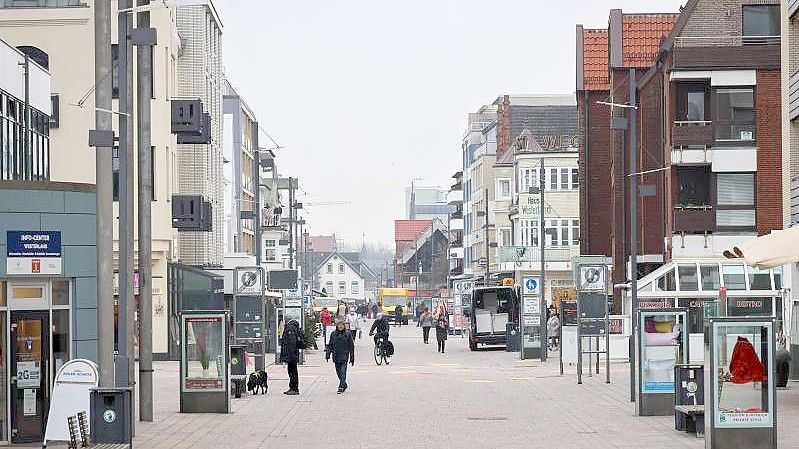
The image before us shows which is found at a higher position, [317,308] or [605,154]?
[605,154]

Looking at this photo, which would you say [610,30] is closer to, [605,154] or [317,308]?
[605,154]

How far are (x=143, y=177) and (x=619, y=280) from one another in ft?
155

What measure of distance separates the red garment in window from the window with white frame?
99.7 metres

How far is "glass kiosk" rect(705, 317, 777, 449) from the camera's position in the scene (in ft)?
64.6

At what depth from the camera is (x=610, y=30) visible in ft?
229

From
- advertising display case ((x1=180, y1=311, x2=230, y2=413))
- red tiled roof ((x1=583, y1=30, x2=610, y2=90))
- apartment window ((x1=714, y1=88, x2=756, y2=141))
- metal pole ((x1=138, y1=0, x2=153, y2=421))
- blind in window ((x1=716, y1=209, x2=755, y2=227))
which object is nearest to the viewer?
metal pole ((x1=138, y1=0, x2=153, y2=421))

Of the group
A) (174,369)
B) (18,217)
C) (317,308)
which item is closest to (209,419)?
(18,217)

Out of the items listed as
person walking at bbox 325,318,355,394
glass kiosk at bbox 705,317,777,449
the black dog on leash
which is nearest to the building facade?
the black dog on leash

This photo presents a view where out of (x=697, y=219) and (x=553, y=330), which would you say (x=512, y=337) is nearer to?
(x=553, y=330)

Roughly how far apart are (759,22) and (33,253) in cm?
4175

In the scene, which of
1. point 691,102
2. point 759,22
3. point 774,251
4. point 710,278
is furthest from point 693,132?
point 774,251

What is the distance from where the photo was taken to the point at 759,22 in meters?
58.5

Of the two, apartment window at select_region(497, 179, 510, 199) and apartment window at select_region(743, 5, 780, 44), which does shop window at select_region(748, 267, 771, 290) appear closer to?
apartment window at select_region(743, 5, 780, 44)

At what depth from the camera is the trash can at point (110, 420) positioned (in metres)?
19.3
